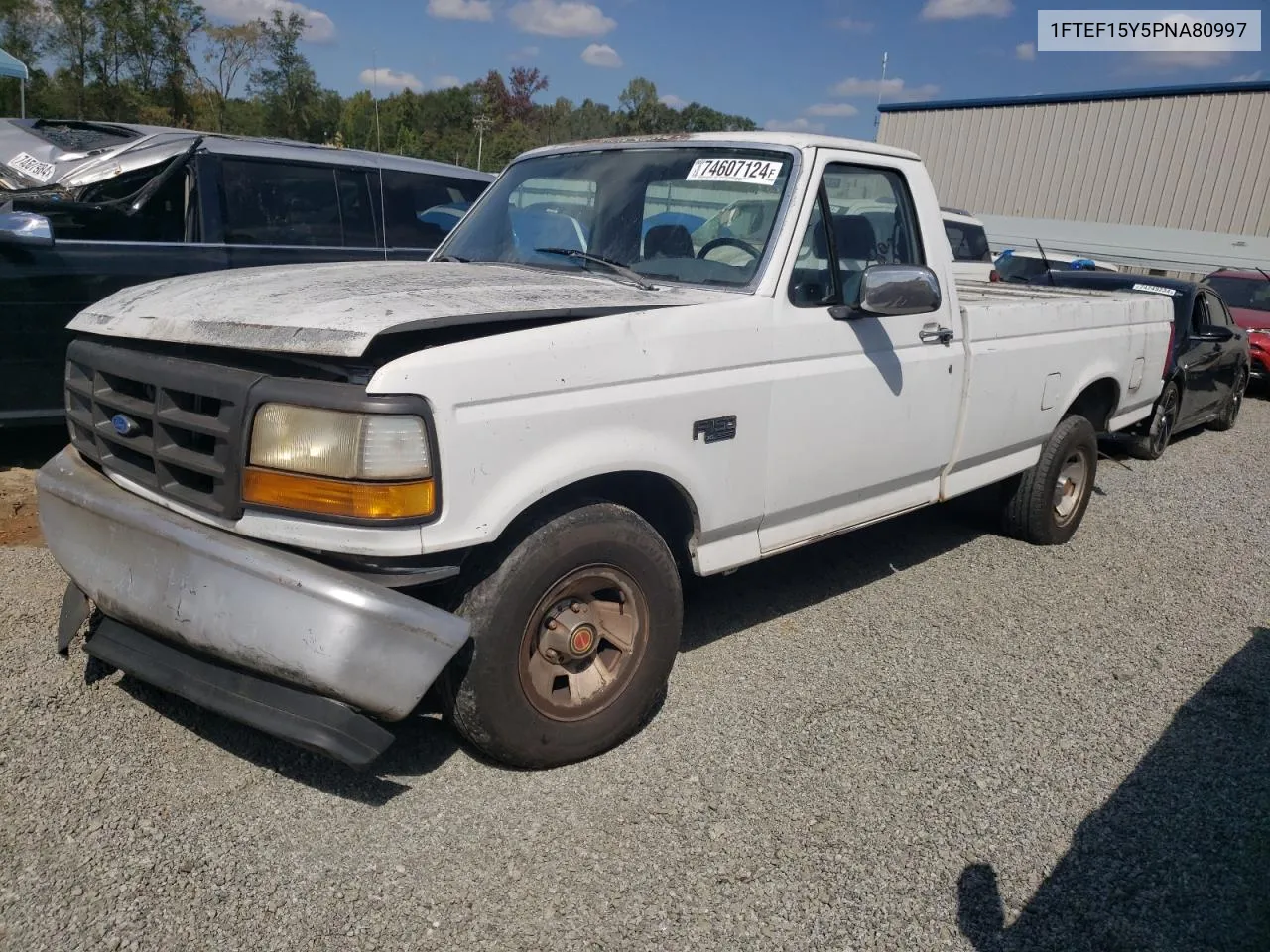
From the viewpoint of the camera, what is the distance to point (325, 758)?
311 centimetres

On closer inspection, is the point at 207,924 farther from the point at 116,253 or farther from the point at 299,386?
the point at 116,253

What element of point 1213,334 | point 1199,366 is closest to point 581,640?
point 1213,334

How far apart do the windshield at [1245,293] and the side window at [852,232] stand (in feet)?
35.2

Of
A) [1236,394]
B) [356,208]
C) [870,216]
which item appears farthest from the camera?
[1236,394]

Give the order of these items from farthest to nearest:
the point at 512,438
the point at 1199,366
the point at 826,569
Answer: the point at 1199,366, the point at 826,569, the point at 512,438

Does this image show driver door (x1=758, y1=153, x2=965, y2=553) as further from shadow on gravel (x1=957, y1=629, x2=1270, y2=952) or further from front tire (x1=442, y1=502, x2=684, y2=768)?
shadow on gravel (x1=957, y1=629, x2=1270, y2=952)

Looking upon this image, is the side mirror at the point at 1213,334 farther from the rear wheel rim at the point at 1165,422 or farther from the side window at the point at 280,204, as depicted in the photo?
the side window at the point at 280,204

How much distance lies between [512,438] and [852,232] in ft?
6.70

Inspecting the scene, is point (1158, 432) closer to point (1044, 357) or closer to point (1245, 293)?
point (1044, 357)

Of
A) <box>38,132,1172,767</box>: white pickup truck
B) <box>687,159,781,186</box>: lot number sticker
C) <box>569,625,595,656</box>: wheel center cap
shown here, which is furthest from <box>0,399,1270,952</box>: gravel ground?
<box>687,159,781,186</box>: lot number sticker

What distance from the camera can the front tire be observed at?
280 cm

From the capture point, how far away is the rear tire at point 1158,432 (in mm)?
8695

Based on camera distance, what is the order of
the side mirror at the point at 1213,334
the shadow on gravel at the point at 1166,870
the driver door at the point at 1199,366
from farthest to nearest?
the driver door at the point at 1199,366
the side mirror at the point at 1213,334
the shadow on gravel at the point at 1166,870

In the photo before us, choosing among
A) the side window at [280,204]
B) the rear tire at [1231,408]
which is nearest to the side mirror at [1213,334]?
the rear tire at [1231,408]
